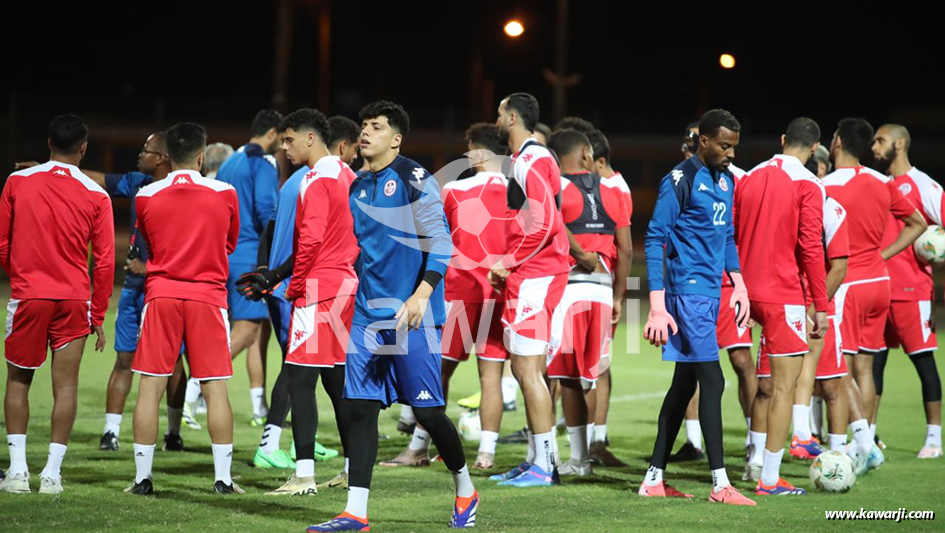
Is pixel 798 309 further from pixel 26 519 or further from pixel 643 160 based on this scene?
pixel 643 160

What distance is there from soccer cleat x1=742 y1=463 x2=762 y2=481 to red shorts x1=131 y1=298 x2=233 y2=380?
3863 millimetres

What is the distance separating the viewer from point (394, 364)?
6.26 meters

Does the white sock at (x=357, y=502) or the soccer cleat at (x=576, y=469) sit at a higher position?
the white sock at (x=357, y=502)

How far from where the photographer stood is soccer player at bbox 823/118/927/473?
902cm

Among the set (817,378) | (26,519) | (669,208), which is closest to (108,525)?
(26,519)

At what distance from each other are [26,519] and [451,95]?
6075cm

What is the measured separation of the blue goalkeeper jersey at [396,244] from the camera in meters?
6.23

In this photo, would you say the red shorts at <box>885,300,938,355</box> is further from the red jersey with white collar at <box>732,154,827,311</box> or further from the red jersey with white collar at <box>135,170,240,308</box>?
the red jersey with white collar at <box>135,170,240,308</box>

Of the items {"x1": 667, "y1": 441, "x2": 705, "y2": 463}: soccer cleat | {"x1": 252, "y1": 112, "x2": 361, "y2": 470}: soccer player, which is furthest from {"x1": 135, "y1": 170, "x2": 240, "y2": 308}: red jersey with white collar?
{"x1": 667, "y1": 441, "x2": 705, "y2": 463}: soccer cleat

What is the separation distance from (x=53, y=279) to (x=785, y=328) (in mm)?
4876

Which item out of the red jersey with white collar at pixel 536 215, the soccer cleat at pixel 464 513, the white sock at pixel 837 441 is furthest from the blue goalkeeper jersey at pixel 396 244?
the white sock at pixel 837 441

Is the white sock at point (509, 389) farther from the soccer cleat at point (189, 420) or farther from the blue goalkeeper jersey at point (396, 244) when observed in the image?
the blue goalkeeper jersey at point (396, 244)

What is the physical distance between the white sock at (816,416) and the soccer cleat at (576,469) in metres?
2.92

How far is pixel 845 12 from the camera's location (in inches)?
2190
